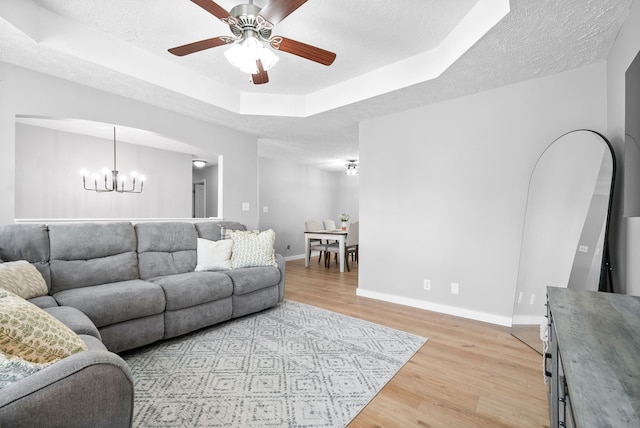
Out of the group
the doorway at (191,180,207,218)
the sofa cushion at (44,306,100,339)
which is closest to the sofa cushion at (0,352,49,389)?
the sofa cushion at (44,306,100,339)

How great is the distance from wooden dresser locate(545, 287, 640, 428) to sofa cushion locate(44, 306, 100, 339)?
2026mm

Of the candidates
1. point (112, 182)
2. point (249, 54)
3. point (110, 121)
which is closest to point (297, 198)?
point (112, 182)

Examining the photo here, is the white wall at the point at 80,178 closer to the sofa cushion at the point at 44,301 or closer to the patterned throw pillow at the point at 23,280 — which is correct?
the patterned throw pillow at the point at 23,280

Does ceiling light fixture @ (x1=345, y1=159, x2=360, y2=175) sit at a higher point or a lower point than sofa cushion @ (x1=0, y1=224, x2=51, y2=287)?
higher

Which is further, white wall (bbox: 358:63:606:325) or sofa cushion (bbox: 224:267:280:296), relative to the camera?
sofa cushion (bbox: 224:267:280:296)

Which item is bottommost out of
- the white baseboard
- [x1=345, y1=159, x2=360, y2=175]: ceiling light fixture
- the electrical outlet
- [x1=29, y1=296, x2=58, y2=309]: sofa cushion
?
the white baseboard

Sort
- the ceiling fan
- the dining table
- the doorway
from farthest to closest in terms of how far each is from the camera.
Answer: the doorway, the dining table, the ceiling fan

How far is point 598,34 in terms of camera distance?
80.0 inches

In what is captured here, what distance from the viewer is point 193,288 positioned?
2588 mm

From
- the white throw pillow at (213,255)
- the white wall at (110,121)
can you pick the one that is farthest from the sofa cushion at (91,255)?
the white throw pillow at (213,255)

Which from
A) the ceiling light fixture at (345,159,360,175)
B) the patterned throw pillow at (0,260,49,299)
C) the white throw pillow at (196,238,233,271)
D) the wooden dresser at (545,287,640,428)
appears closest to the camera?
the wooden dresser at (545,287,640,428)

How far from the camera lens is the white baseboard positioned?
293 centimetres

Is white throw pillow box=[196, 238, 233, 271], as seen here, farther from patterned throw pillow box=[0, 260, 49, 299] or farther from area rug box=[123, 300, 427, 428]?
patterned throw pillow box=[0, 260, 49, 299]

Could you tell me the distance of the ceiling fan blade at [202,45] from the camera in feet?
6.14
